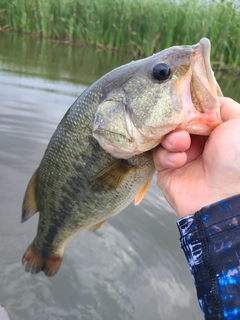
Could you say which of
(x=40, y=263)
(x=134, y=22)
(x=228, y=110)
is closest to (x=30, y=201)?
(x=40, y=263)

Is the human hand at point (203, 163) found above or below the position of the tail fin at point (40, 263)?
above

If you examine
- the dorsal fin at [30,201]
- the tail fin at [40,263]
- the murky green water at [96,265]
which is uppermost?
the dorsal fin at [30,201]

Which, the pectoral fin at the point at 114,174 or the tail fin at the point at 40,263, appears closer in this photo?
the pectoral fin at the point at 114,174

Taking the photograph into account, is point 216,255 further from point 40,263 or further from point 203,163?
point 40,263

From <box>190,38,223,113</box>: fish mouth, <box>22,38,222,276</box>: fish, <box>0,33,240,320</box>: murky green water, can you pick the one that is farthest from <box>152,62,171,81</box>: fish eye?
<box>0,33,240,320</box>: murky green water

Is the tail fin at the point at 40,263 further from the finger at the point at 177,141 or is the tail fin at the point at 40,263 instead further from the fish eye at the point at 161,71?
the fish eye at the point at 161,71

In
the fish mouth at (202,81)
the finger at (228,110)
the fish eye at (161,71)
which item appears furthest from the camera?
the finger at (228,110)

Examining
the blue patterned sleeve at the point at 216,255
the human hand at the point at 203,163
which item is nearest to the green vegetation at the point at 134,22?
the human hand at the point at 203,163
